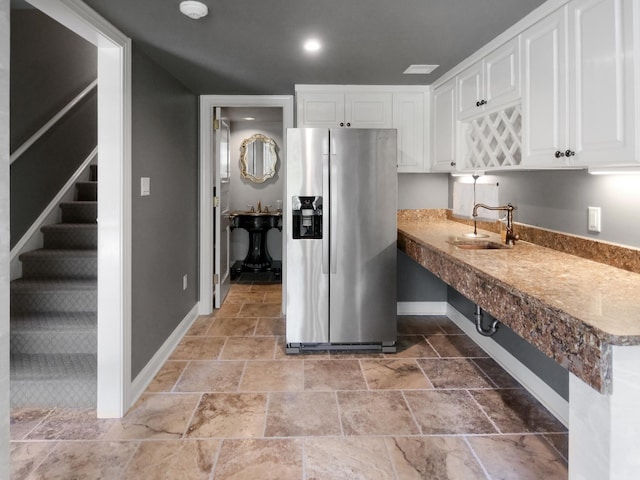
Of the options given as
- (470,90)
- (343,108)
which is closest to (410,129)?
(343,108)

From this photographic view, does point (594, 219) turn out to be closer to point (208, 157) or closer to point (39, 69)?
point (208, 157)

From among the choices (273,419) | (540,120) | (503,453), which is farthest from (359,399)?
(540,120)

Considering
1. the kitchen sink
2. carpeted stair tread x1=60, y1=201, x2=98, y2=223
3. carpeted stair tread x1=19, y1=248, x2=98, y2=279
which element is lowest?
carpeted stair tread x1=19, y1=248, x2=98, y2=279

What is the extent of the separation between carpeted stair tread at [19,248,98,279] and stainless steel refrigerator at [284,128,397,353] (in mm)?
1463

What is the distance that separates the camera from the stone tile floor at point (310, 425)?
1.95 metres

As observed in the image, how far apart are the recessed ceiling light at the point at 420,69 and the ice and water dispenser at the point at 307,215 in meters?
1.18

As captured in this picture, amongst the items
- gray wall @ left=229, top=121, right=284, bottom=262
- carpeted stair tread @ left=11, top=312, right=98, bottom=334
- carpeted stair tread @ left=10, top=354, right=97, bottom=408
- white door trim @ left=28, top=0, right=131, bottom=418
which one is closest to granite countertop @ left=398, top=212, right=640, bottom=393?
white door trim @ left=28, top=0, right=131, bottom=418

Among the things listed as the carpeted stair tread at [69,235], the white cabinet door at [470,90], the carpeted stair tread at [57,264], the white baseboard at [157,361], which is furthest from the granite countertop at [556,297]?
the carpeted stair tread at [69,235]

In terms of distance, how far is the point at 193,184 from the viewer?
13.4 ft

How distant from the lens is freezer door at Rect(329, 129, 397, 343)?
321 cm

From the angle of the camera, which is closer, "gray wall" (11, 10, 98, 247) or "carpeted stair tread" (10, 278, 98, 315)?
"carpeted stair tread" (10, 278, 98, 315)

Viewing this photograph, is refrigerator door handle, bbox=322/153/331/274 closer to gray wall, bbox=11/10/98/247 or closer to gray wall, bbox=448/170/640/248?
gray wall, bbox=448/170/640/248

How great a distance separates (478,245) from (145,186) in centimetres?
216

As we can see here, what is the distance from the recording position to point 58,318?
9.40ft
